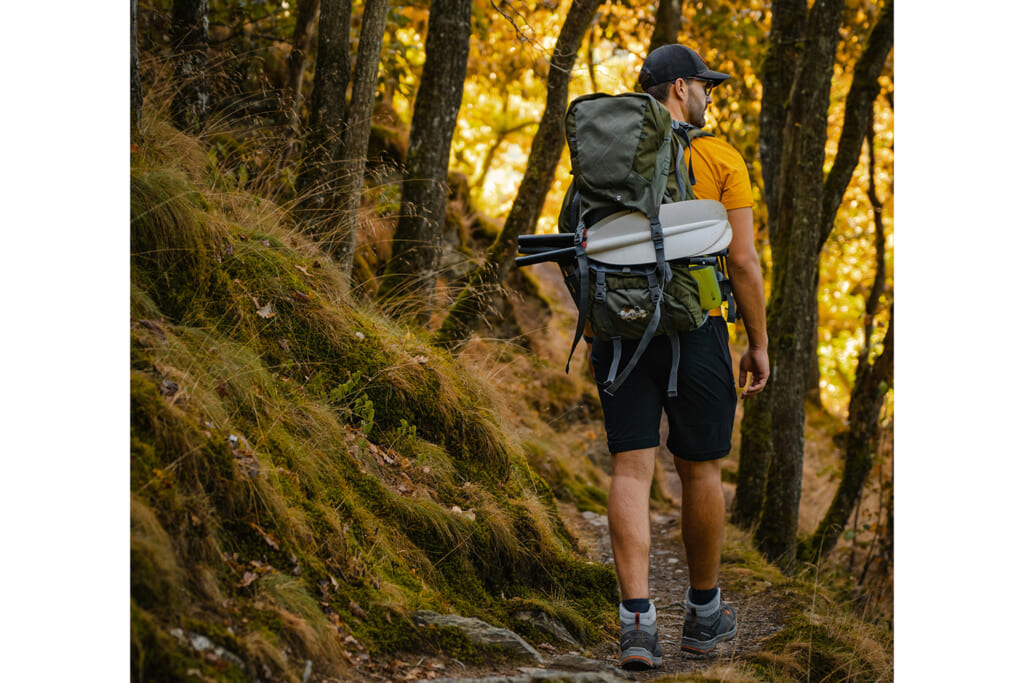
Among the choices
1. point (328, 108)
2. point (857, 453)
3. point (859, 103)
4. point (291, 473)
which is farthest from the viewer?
point (857, 453)

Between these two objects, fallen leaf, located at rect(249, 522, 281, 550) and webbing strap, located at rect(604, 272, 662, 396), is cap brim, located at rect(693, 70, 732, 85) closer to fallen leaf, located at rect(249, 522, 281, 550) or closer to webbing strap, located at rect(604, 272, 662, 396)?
webbing strap, located at rect(604, 272, 662, 396)

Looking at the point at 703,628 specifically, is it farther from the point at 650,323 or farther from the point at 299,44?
the point at 299,44

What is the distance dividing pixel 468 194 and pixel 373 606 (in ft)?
32.8

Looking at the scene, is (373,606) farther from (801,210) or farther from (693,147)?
(801,210)

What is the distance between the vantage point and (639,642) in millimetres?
3535

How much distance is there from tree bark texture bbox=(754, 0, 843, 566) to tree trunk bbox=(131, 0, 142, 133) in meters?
5.49

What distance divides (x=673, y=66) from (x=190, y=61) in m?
3.71

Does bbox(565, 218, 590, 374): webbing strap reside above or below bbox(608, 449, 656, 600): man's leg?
above

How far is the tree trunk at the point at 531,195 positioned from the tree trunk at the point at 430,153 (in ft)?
1.03

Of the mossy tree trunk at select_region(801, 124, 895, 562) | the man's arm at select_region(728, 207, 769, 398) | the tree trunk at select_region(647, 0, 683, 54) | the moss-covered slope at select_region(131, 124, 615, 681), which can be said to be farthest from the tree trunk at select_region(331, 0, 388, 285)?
the mossy tree trunk at select_region(801, 124, 895, 562)

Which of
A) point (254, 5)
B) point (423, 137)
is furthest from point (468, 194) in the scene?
point (423, 137)

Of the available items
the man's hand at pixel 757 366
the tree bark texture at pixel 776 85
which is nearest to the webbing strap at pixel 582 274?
the man's hand at pixel 757 366

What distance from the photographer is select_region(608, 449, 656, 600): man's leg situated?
3.59m

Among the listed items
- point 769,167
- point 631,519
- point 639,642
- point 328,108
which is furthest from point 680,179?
point 769,167
